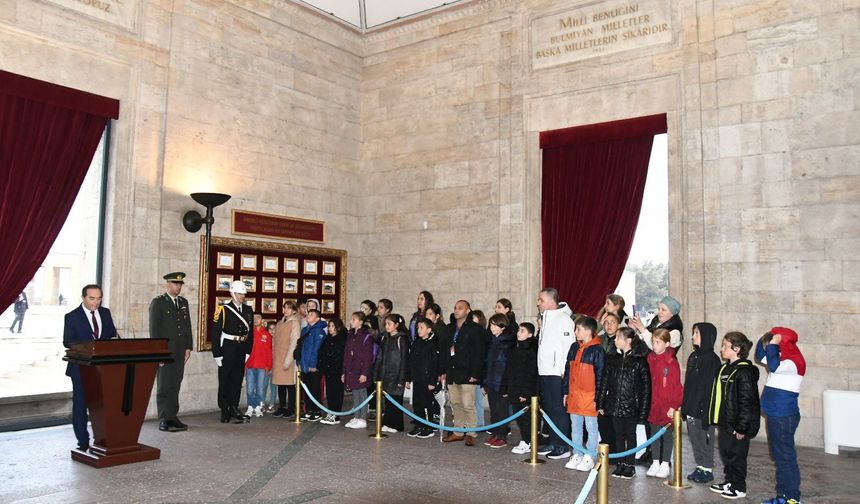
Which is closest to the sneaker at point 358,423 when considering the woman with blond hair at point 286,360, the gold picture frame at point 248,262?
the woman with blond hair at point 286,360

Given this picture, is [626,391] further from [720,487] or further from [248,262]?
[248,262]

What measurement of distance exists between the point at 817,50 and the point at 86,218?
34.7 feet

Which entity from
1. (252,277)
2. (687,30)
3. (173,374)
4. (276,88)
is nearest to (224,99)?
(276,88)

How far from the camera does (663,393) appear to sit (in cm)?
702

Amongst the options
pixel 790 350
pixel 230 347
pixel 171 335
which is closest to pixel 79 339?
pixel 171 335

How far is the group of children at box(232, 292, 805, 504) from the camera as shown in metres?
6.08

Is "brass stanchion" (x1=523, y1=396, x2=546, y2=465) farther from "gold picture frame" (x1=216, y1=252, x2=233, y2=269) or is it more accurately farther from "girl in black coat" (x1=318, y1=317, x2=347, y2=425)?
"gold picture frame" (x1=216, y1=252, x2=233, y2=269)

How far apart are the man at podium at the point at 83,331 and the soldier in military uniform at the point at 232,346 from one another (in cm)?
174

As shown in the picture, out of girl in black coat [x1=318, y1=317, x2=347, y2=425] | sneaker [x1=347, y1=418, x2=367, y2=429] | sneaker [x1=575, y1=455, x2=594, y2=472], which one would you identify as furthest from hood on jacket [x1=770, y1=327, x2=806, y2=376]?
girl in black coat [x1=318, y1=317, x2=347, y2=425]

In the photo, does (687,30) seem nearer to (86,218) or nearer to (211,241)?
(211,241)

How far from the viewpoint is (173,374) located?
9320mm

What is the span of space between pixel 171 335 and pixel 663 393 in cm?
624

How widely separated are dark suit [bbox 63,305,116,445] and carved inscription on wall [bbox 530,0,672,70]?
798 cm

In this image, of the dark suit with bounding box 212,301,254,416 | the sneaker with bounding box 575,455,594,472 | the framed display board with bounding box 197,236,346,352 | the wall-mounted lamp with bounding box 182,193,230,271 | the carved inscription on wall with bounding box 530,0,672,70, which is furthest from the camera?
the framed display board with bounding box 197,236,346,352
